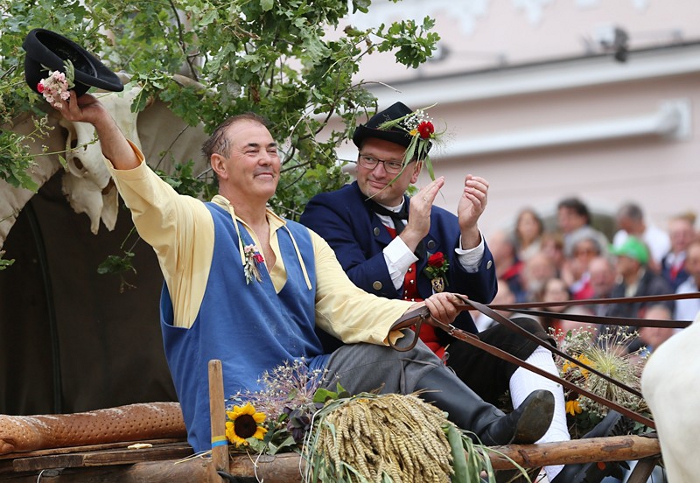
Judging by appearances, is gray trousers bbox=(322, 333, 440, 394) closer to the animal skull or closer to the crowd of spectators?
the animal skull

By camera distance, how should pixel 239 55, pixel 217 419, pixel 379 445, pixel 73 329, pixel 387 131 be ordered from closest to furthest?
pixel 379 445, pixel 217 419, pixel 387 131, pixel 239 55, pixel 73 329

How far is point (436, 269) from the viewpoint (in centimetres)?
491

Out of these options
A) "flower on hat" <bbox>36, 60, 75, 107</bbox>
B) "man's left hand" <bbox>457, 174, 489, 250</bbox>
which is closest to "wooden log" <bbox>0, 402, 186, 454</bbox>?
"flower on hat" <bbox>36, 60, 75, 107</bbox>

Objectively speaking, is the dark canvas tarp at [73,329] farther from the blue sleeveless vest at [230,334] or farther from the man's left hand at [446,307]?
the man's left hand at [446,307]

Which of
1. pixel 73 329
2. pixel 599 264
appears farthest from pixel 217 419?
pixel 599 264

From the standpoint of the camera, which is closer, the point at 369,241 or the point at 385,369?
the point at 385,369

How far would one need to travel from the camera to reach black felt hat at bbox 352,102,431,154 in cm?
494

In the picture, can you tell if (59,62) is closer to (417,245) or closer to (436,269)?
(417,245)

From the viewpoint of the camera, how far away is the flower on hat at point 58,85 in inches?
152

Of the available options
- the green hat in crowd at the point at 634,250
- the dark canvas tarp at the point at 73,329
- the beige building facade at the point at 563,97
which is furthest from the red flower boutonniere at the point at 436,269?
the beige building facade at the point at 563,97

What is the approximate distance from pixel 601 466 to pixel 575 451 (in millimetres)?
472

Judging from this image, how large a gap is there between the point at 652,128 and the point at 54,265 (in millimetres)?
7696

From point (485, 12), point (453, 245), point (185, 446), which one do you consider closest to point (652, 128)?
point (485, 12)

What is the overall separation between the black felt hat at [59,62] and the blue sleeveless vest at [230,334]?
0.66 meters
